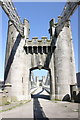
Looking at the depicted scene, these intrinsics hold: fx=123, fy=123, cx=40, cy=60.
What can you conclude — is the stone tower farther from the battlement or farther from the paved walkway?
the paved walkway

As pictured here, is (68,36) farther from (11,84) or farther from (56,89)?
(11,84)

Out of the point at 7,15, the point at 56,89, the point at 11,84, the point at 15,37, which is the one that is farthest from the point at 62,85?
the point at 7,15

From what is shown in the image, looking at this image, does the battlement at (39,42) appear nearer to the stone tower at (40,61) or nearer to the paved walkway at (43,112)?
the stone tower at (40,61)

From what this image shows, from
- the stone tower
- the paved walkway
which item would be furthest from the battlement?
the paved walkway

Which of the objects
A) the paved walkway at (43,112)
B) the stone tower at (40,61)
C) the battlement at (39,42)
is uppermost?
the battlement at (39,42)

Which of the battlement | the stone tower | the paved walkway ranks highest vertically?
the battlement

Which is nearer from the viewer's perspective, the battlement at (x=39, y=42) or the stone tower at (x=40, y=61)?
the stone tower at (x=40, y=61)

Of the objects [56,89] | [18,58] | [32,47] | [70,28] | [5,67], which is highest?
[70,28]

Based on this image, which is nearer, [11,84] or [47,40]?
[11,84]

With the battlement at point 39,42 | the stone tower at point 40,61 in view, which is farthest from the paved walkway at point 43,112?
the battlement at point 39,42

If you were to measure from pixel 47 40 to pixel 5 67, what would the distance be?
29.4 feet

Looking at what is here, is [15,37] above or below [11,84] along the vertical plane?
above

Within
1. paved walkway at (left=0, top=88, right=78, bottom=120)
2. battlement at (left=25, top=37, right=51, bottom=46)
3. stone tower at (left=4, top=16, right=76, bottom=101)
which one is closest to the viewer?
paved walkway at (left=0, top=88, right=78, bottom=120)

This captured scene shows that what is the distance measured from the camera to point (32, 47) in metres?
22.1
